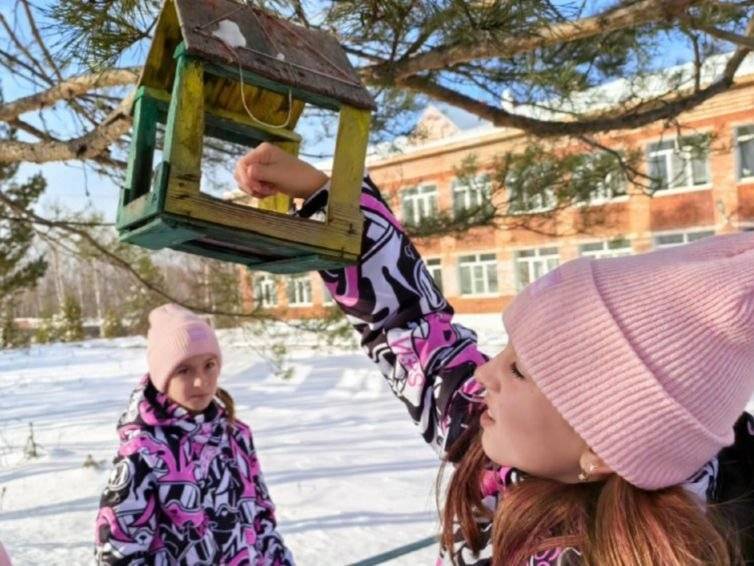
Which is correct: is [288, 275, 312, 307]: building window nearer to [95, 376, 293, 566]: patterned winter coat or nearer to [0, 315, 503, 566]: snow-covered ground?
[0, 315, 503, 566]: snow-covered ground

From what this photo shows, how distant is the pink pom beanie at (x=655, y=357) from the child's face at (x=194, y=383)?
1304 mm

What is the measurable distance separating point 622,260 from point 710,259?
0.31 feet

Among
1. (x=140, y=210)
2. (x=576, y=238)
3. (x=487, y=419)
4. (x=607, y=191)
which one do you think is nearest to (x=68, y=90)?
(x=140, y=210)

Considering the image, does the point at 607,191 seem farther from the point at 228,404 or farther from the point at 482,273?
the point at 482,273

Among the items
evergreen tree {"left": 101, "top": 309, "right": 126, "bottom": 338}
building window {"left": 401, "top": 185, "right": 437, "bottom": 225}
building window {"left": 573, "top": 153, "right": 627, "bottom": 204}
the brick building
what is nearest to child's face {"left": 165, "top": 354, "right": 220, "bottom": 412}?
building window {"left": 401, "top": 185, "right": 437, "bottom": 225}

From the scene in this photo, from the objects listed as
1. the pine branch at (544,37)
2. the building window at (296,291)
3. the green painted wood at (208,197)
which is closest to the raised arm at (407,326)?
the green painted wood at (208,197)

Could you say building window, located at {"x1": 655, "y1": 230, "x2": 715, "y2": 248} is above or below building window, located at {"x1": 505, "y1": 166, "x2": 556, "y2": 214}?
above

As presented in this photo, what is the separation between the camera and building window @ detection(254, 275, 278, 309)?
4.16 meters

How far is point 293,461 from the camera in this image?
5.41 meters

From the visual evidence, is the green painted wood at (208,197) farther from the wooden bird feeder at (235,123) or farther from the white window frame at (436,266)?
the white window frame at (436,266)

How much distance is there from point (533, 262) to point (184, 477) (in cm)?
1357

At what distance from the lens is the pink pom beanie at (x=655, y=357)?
727 mm

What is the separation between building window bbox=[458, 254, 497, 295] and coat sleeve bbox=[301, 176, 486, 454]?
1456 centimetres

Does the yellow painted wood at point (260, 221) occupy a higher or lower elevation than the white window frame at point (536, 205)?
lower
